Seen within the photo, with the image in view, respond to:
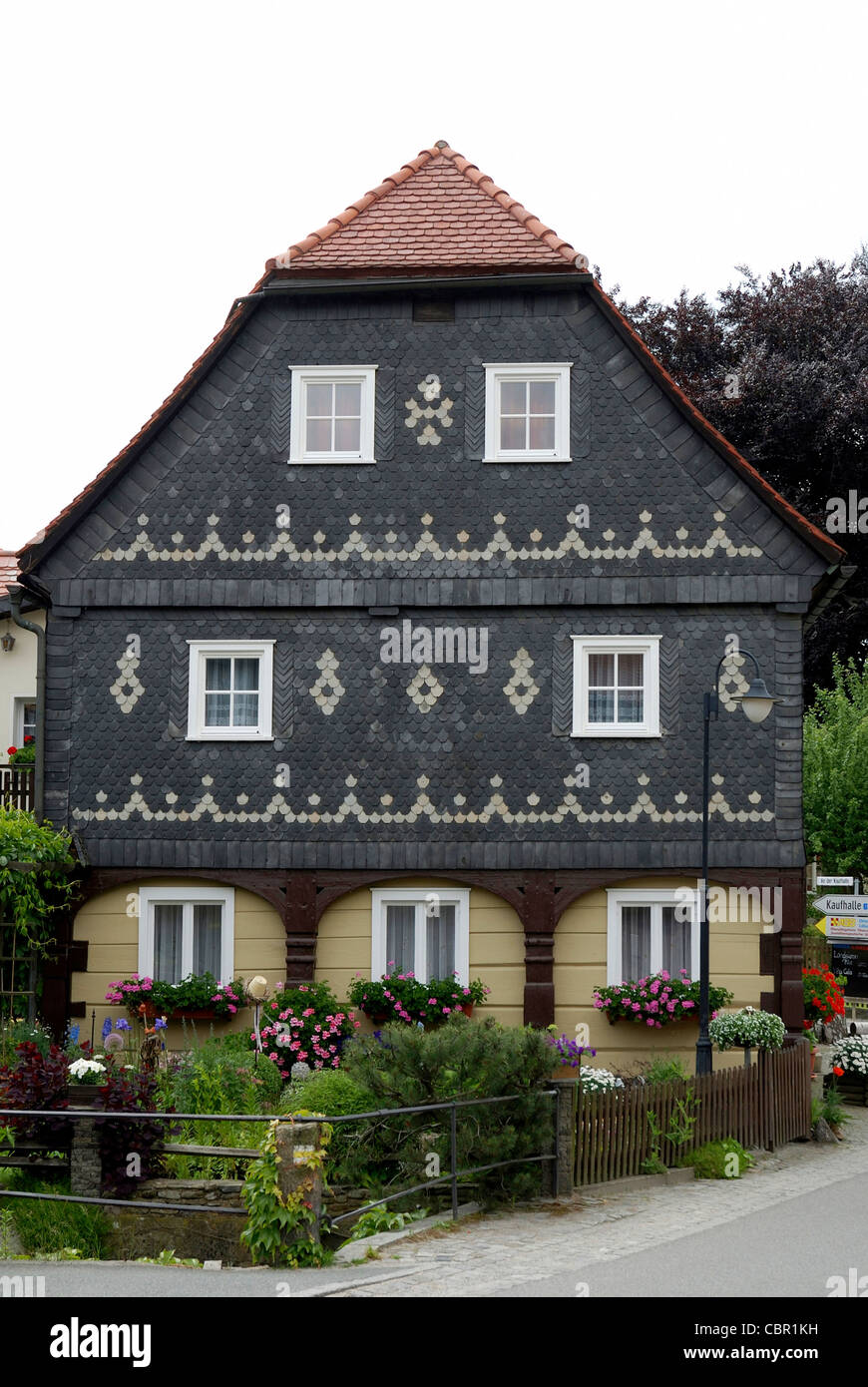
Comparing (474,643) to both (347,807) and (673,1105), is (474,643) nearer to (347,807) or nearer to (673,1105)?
(347,807)

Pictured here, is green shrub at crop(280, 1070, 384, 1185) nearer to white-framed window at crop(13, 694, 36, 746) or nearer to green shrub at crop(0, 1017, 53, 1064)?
green shrub at crop(0, 1017, 53, 1064)

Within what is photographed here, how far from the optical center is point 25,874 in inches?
733

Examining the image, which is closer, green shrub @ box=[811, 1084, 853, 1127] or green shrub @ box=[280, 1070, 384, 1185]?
green shrub @ box=[280, 1070, 384, 1185]

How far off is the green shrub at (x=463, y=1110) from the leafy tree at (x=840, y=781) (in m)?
23.0

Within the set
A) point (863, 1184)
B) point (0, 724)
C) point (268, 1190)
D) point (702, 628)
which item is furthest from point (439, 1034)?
point (0, 724)

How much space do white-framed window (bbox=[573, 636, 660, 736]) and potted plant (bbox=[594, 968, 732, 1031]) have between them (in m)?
2.98

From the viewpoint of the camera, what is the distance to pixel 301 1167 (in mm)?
11648

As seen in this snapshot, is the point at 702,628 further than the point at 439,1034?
Yes

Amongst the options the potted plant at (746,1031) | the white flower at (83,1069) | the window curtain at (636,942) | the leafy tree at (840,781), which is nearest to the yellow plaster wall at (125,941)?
the window curtain at (636,942)

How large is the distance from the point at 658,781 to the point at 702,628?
1911mm

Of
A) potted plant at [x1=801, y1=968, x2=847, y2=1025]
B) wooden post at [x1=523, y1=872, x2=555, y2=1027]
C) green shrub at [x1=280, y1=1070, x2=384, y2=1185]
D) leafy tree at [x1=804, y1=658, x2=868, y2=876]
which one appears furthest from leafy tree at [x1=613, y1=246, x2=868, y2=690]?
green shrub at [x1=280, y1=1070, x2=384, y2=1185]

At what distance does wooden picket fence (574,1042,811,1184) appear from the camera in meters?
14.1

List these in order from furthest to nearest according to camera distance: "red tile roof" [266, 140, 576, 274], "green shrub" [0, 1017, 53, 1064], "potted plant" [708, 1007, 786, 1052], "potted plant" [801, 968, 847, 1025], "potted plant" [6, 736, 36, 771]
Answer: "potted plant" [6, 736, 36, 771] → "potted plant" [801, 968, 847, 1025] → "red tile roof" [266, 140, 576, 274] → "green shrub" [0, 1017, 53, 1064] → "potted plant" [708, 1007, 786, 1052]

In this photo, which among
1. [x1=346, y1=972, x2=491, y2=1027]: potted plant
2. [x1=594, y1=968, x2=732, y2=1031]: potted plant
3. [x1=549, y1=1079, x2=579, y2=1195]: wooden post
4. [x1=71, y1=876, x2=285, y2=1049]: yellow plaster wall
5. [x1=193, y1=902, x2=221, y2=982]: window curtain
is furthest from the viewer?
[x1=193, y1=902, x2=221, y2=982]: window curtain
